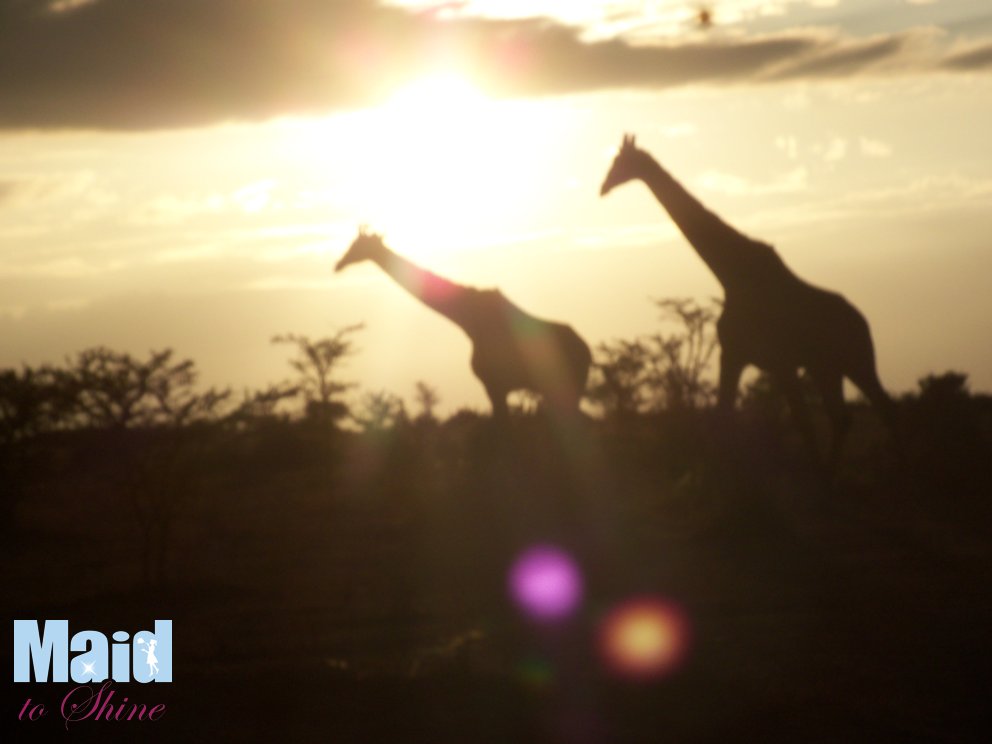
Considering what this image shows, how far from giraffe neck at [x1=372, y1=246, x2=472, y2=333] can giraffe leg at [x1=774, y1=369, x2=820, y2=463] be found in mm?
4929

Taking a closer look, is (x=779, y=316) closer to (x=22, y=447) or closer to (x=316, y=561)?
(x=316, y=561)

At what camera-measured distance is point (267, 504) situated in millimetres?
22734

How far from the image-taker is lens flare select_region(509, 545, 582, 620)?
12492mm

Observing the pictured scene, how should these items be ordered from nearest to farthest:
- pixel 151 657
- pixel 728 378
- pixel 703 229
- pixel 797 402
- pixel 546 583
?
pixel 151 657 → pixel 546 583 → pixel 728 378 → pixel 703 229 → pixel 797 402

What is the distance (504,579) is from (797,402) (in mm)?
4195

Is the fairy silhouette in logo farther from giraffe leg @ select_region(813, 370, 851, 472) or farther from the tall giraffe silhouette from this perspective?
giraffe leg @ select_region(813, 370, 851, 472)

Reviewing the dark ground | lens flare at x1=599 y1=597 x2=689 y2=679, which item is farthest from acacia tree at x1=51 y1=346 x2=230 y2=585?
lens flare at x1=599 y1=597 x2=689 y2=679

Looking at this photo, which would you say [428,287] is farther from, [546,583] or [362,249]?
[546,583]

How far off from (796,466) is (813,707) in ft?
41.1

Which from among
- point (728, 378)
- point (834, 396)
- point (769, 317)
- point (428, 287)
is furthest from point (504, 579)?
point (428, 287)

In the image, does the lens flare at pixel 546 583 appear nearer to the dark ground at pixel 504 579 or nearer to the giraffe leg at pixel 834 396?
the dark ground at pixel 504 579

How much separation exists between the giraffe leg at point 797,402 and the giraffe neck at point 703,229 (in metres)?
1.15

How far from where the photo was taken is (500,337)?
1934 cm

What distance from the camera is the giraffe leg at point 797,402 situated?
15992 mm
